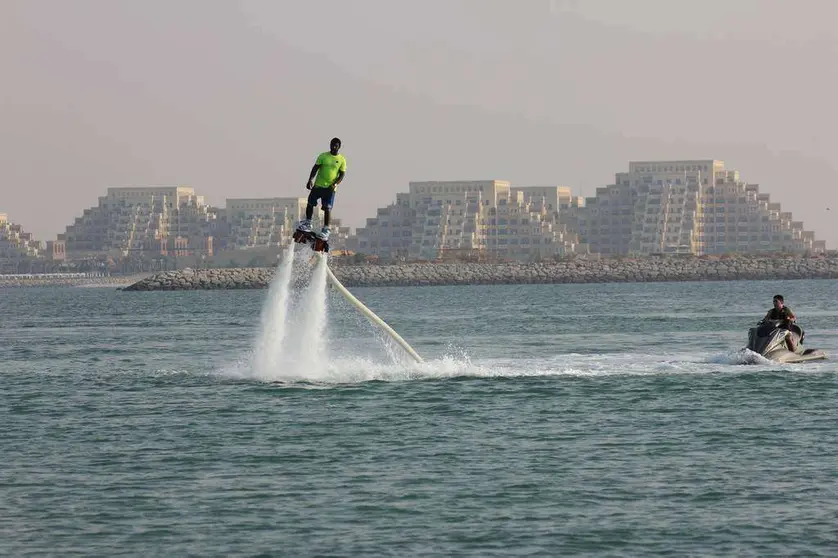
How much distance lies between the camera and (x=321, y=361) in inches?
1476

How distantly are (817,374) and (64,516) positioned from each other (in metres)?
21.7

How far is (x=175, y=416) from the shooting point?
29078 mm

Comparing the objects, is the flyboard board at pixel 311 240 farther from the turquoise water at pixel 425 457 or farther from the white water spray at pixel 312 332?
the turquoise water at pixel 425 457

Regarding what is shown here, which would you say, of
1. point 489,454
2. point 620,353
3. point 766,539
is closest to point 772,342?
point 620,353

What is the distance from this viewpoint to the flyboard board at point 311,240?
30047mm

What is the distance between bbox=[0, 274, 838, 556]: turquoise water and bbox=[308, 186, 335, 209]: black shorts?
13.8 ft

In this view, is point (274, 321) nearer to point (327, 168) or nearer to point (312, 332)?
point (312, 332)

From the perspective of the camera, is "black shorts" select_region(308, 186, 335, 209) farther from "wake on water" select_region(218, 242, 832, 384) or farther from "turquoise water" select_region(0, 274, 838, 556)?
"turquoise water" select_region(0, 274, 838, 556)

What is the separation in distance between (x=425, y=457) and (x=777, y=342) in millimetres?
16978

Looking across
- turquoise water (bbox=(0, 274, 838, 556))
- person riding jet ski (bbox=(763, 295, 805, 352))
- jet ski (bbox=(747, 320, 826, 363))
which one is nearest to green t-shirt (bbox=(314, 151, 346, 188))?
turquoise water (bbox=(0, 274, 838, 556))

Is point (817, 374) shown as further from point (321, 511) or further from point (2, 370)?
point (2, 370)

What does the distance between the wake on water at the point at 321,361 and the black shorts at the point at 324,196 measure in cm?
233

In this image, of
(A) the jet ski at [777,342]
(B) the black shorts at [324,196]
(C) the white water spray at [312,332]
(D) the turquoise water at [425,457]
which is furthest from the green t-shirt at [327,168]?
(A) the jet ski at [777,342]

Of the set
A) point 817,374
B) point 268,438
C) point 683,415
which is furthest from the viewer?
point 817,374
